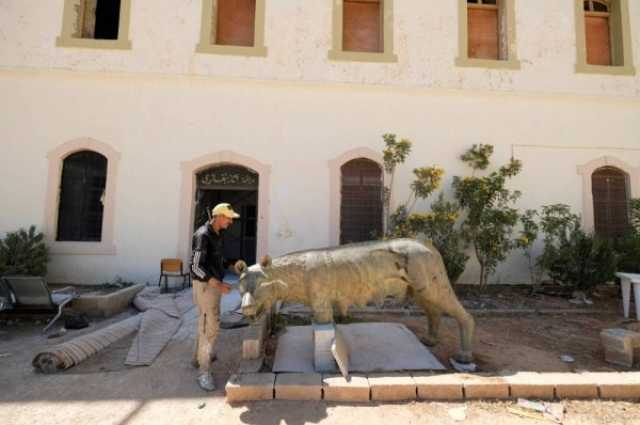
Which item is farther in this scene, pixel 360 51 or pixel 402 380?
pixel 360 51

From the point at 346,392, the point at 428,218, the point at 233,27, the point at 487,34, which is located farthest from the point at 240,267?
the point at 487,34

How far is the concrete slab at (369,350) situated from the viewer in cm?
354

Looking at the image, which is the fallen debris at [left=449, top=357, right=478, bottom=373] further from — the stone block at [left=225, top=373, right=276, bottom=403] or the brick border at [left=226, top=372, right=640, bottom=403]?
the stone block at [left=225, top=373, right=276, bottom=403]

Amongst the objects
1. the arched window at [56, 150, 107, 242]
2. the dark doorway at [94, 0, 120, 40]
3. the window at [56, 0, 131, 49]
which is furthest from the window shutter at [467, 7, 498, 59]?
the arched window at [56, 150, 107, 242]

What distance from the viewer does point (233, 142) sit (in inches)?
313

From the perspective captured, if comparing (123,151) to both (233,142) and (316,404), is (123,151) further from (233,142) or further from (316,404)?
(316,404)

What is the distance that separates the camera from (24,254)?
679 centimetres

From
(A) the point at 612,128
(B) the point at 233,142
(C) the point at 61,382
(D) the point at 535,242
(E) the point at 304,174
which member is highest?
(A) the point at 612,128

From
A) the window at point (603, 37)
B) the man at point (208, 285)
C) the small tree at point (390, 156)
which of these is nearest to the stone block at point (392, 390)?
the man at point (208, 285)

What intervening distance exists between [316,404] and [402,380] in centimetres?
85

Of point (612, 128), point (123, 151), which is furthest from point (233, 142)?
point (612, 128)

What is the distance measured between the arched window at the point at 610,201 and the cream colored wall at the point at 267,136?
1.21 ft

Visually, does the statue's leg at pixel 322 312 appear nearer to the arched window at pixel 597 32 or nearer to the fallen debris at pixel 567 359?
the fallen debris at pixel 567 359

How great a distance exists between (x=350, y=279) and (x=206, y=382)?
5.86ft
